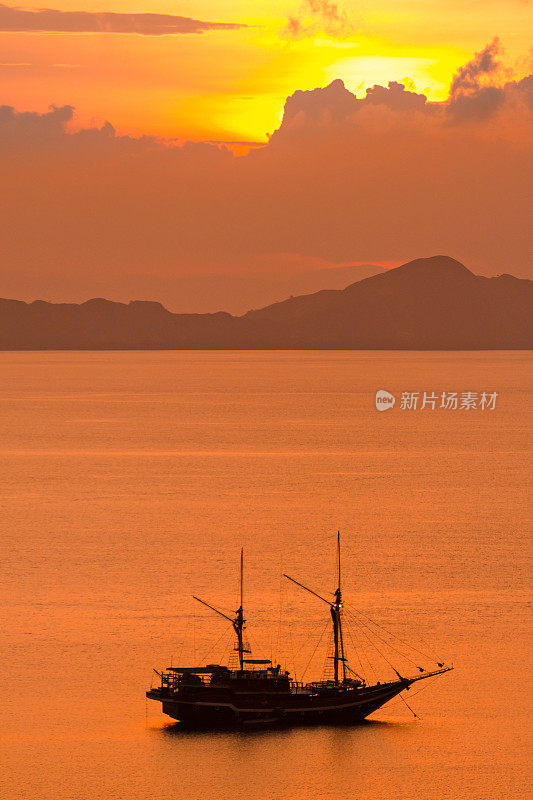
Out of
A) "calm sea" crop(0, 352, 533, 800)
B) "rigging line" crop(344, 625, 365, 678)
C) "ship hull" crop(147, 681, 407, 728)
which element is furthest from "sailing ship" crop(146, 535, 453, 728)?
"rigging line" crop(344, 625, 365, 678)

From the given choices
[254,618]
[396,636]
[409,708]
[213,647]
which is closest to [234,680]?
[409,708]

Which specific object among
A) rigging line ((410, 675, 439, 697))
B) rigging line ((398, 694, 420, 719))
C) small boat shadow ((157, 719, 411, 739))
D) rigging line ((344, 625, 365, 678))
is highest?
rigging line ((344, 625, 365, 678))

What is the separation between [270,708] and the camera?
55.5 meters

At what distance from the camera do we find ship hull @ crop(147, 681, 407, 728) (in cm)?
5538

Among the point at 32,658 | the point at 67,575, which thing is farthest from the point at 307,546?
the point at 32,658

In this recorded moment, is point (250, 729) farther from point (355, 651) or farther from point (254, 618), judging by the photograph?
point (254, 618)

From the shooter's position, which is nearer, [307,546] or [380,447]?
[307,546]

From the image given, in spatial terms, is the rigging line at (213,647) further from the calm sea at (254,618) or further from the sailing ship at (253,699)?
the sailing ship at (253,699)

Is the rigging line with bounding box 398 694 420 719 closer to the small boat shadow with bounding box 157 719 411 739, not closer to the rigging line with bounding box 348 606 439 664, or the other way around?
the small boat shadow with bounding box 157 719 411 739

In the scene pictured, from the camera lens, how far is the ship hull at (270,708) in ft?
182

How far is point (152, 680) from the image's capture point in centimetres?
6178

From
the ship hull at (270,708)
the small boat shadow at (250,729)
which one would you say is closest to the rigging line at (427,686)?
the small boat shadow at (250,729)

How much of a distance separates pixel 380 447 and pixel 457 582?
336 ft

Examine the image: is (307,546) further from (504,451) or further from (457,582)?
(504,451)
